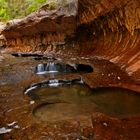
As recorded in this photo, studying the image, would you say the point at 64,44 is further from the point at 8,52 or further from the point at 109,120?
the point at 109,120

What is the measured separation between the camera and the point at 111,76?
1218 cm

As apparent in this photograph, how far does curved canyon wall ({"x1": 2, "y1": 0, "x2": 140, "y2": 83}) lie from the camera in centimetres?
1374

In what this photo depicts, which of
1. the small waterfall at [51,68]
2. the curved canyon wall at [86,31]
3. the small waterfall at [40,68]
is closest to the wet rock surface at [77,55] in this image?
the curved canyon wall at [86,31]

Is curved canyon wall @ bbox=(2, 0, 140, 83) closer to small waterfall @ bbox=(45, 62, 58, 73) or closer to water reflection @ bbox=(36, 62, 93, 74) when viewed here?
water reflection @ bbox=(36, 62, 93, 74)

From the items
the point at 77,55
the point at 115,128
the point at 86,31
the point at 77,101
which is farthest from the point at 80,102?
the point at 86,31

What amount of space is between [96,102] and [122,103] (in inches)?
31.8

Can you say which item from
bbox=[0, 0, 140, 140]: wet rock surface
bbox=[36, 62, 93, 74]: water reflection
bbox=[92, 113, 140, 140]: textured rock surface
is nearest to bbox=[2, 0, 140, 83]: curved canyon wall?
bbox=[0, 0, 140, 140]: wet rock surface

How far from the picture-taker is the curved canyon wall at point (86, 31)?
45.1 ft

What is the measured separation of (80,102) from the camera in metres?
9.59

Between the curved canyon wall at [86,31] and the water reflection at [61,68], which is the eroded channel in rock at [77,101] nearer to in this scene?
the curved canyon wall at [86,31]

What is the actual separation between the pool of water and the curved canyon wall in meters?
1.83

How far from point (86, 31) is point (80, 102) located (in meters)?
9.90

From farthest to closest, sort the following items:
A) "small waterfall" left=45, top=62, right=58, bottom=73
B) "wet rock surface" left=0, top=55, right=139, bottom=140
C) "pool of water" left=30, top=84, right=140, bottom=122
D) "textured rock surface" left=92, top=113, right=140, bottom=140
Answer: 1. "small waterfall" left=45, top=62, right=58, bottom=73
2. "pool of water" left=30, top=84, right=140, bottom=122
3. "wet rock surface" left=0, top=55, right=139, bottom=140
4. "textured rock surface" left=92, top=113, right=140, bottom=140

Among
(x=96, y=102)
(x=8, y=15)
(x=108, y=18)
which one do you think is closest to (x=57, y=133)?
(x=96, y=102)
